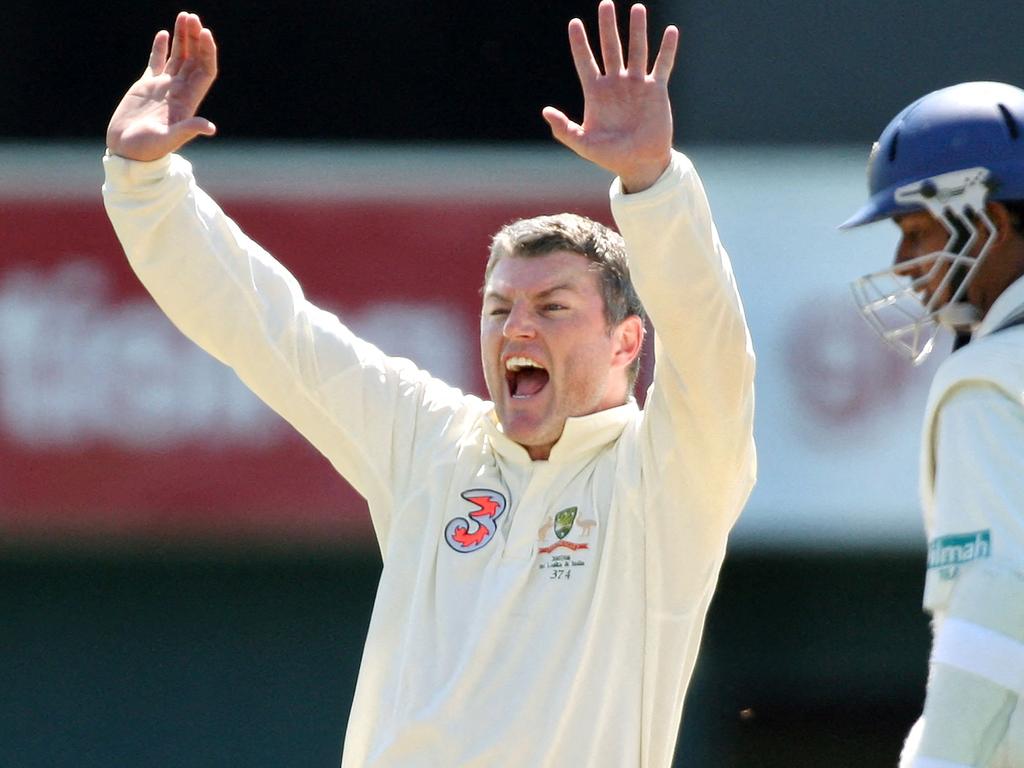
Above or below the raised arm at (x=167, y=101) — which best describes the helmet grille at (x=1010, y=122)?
below

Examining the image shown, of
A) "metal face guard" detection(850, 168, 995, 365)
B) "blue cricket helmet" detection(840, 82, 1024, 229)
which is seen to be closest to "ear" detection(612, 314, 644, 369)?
"blue cricket helmet" detection(840, 82, 1024, 229)

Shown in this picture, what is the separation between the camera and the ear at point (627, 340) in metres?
3.76

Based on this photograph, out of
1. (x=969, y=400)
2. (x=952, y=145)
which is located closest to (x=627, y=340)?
(x=952, y=145)

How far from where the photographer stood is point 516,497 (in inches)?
141

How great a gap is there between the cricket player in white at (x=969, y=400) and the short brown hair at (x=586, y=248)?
84cm

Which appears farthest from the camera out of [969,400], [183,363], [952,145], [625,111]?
[183,363]

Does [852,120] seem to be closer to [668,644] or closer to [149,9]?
[149,9]

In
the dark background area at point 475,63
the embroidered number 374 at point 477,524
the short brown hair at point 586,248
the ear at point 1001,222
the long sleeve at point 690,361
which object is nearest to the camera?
the ear at point 1001,222

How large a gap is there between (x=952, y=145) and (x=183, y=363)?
13.3 feet

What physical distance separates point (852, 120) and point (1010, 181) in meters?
3.91

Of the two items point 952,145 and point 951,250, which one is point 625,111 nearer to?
point 952,145

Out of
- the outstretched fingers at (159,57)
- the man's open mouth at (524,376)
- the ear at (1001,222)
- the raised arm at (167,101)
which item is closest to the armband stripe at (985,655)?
the ear at (1001,222)

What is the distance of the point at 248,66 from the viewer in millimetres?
6750

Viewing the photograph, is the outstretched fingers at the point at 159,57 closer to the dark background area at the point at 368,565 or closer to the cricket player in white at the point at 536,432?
the cricket player in white at the point at 536,432
